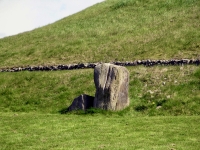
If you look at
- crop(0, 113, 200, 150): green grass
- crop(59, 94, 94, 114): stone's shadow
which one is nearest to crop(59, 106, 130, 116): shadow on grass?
crop(59, 94, 94, 114): stone's shadow

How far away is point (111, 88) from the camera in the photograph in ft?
89.5

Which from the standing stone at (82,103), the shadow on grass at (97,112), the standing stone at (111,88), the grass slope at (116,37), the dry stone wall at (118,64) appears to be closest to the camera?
the shadow on grass at (97,112)

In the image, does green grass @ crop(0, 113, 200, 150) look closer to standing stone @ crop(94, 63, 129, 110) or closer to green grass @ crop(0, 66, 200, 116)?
standing stone @ crop(94, 63, 129, 110)

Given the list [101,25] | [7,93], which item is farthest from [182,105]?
[101,25]

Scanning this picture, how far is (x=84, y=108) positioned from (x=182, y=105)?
7172mm

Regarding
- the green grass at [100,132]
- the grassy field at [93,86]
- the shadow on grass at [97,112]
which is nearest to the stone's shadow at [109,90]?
the shadow on grass at [97,112]

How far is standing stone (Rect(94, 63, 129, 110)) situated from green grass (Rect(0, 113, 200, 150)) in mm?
1395

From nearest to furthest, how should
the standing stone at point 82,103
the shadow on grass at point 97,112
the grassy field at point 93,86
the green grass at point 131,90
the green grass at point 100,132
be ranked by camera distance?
the green grass at point 100,132 → the grassy field at point 93,86 → the shadow on grass at point 97,112 → the green grass at point 131,90 → the standing stone at point 82,103

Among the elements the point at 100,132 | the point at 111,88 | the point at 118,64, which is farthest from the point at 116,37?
the point at 100,132

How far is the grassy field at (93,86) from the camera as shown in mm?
20237

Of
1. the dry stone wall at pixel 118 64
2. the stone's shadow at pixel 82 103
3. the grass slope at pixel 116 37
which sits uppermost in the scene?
the grass slope at pixel 116 37

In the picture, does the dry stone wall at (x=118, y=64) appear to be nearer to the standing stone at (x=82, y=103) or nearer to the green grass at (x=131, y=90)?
the green grass at (x=131, y=90)

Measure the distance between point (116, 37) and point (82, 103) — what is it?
24.9m

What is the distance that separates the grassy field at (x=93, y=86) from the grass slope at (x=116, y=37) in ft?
0.42
